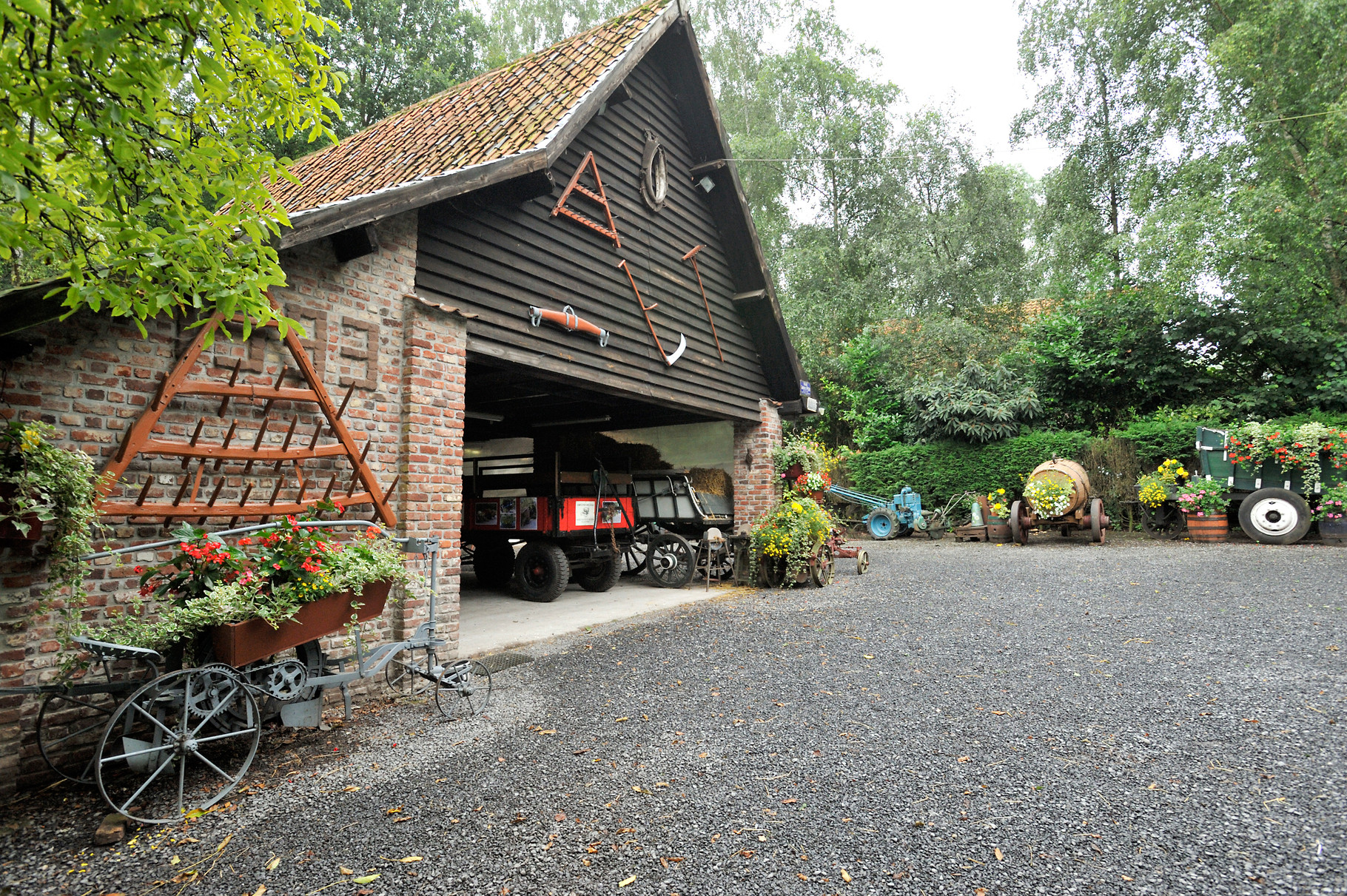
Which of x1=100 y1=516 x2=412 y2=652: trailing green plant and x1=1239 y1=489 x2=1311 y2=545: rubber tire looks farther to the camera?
x1=1239 y1=489 x2=1311 y2=545: rubber tire

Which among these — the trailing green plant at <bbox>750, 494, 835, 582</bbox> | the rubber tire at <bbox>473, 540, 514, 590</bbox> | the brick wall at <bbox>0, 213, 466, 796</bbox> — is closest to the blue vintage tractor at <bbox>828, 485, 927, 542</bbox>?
the trailing green plant at <bbox>750, 494, 835, 582</bbox>

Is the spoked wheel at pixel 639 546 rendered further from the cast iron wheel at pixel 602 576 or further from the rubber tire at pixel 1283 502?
the rubber tire at pixel 1283 502

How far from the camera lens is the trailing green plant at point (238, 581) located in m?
3.12

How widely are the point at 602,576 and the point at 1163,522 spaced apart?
11868 millimetres

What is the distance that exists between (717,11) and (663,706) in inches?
919

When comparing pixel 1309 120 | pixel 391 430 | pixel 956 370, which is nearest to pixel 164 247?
pixel 391 430

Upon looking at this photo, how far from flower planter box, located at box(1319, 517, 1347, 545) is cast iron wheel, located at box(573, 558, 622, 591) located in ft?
40.0

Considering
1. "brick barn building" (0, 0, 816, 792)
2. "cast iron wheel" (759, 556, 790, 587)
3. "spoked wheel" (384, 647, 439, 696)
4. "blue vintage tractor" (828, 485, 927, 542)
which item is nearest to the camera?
"brick barn building" (0, 0, 816, 792)

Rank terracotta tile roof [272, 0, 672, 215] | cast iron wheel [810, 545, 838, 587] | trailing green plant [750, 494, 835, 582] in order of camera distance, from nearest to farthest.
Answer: terracotta tile roof [272, 0, 672, 215] < trailing green plant [750, 494, 835, 582] < cast iron wheel [810, 545, 838, 587]

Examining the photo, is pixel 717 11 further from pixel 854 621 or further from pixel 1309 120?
pixel 854 621

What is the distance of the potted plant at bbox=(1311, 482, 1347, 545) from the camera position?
11203 mm

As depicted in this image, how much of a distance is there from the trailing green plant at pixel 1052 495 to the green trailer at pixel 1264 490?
2.26 m

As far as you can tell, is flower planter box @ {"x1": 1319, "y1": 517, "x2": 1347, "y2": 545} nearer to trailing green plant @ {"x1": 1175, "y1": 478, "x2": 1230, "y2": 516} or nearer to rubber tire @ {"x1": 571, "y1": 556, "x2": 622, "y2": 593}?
trailing green plant @ {"x1": 1175, "y1": 478, "x2": 1230, "y2": 516}

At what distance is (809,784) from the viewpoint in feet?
10.4
